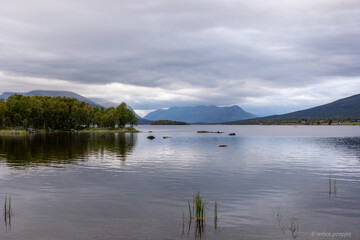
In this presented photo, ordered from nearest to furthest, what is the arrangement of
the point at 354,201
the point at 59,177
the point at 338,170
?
the point at 354,201 → the point at 59,177 → the point at 338,170

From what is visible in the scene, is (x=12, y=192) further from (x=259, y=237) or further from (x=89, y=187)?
(x=259, y=237)

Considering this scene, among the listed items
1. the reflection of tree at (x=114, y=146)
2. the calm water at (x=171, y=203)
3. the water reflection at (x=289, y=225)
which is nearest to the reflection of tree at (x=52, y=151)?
the reflection of tree at (x=114, y=146)

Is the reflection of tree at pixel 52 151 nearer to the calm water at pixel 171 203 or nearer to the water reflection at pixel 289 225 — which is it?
the calm water at pixel 171 203

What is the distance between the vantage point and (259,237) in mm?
17453

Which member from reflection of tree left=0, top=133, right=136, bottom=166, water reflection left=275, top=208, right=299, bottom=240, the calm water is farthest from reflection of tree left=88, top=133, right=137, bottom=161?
water reflection left=275, top=208, right=299, bottom=240

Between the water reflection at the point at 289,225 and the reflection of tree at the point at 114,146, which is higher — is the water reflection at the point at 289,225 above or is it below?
below

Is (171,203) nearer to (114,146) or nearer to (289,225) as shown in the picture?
(289,225)

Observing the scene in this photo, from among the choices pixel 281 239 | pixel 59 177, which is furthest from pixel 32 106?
pixel 281 239

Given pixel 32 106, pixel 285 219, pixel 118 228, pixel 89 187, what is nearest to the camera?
pixel 118 228

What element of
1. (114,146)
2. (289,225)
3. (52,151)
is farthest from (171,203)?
(114,146)

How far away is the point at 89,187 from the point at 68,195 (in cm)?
362

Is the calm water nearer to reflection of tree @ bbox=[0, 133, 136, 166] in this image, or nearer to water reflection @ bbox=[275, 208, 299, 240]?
water reflection @ bbox=[275, 208, 299, 240]

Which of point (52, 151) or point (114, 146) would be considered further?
point (114, 146)

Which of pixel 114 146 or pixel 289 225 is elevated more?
pixel 114 146
